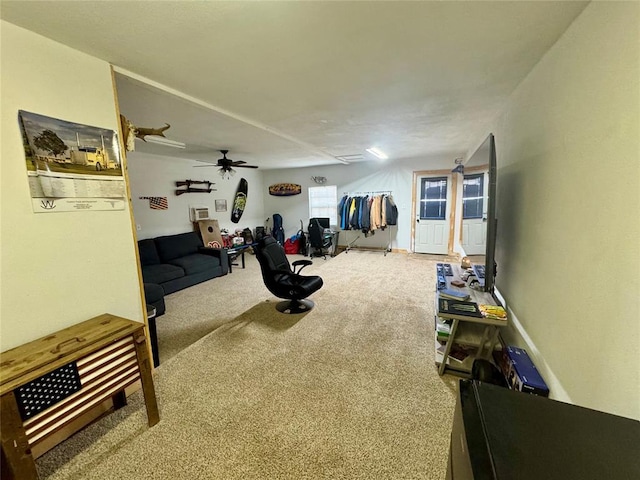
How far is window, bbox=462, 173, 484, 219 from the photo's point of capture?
2572 mm

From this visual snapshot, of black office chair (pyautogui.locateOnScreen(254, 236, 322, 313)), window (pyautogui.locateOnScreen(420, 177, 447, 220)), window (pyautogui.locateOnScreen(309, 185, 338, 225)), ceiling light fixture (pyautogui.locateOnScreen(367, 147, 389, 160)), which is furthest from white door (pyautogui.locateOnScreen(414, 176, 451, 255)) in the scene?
black office chair (pyautogui.locateOnScreen(254, 236, 322, 313))

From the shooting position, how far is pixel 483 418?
74 centimetres

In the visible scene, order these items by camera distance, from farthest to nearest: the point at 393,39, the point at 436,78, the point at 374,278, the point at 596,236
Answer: the point at 374,278
the point at 436,78
the point at 393,39
the point at 596,236

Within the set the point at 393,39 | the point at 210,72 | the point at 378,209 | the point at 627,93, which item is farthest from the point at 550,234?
the point at 378,209

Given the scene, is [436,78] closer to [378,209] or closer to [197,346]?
[197,346]

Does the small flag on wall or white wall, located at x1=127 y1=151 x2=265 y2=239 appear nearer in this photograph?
white wall, located at x1=127 y1=151 x2=265 y2=239

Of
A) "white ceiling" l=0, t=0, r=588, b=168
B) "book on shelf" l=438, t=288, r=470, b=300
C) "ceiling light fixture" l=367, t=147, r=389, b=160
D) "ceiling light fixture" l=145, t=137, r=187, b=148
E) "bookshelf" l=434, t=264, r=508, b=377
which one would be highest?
"ceiling light fixture" l=367, t=147, r=389, b=160

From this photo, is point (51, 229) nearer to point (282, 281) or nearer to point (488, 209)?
point (282, 281)

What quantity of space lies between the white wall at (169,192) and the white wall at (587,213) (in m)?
5.73

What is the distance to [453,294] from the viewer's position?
89.7 inches

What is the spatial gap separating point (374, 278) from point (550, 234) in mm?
3230

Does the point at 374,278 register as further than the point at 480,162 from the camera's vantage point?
Yes

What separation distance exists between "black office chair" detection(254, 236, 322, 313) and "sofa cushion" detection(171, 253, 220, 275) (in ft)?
6.40

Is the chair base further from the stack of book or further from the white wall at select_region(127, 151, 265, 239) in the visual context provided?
the white wall at select_region(127, 151, 265, 239)
